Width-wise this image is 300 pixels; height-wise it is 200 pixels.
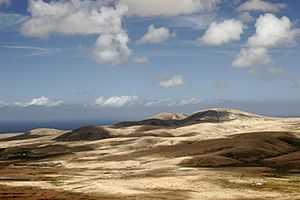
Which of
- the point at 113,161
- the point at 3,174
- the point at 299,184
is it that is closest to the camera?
the point at 299,184

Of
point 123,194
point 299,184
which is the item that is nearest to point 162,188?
point 123,194

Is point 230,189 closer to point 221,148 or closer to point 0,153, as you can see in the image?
point 221,148

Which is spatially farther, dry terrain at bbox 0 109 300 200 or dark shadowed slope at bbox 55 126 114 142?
dark shadowed slope at bbox 55 126 114 142

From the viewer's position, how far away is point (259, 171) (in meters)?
76.9

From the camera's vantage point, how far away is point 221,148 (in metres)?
109

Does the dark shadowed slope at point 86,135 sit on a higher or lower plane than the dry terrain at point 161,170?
higher

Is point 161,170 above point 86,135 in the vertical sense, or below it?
below

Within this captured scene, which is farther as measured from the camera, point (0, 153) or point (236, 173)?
point (0, 153)

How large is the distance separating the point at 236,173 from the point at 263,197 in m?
23.2

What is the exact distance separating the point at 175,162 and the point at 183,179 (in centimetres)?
2795

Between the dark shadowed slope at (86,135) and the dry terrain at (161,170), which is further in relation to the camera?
the dark shadowed slope at (86,135)

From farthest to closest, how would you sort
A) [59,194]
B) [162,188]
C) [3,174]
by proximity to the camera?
[3,174] < [162,188] < [59,194]

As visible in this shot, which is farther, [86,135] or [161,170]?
[86,135]

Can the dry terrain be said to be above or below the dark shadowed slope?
below
